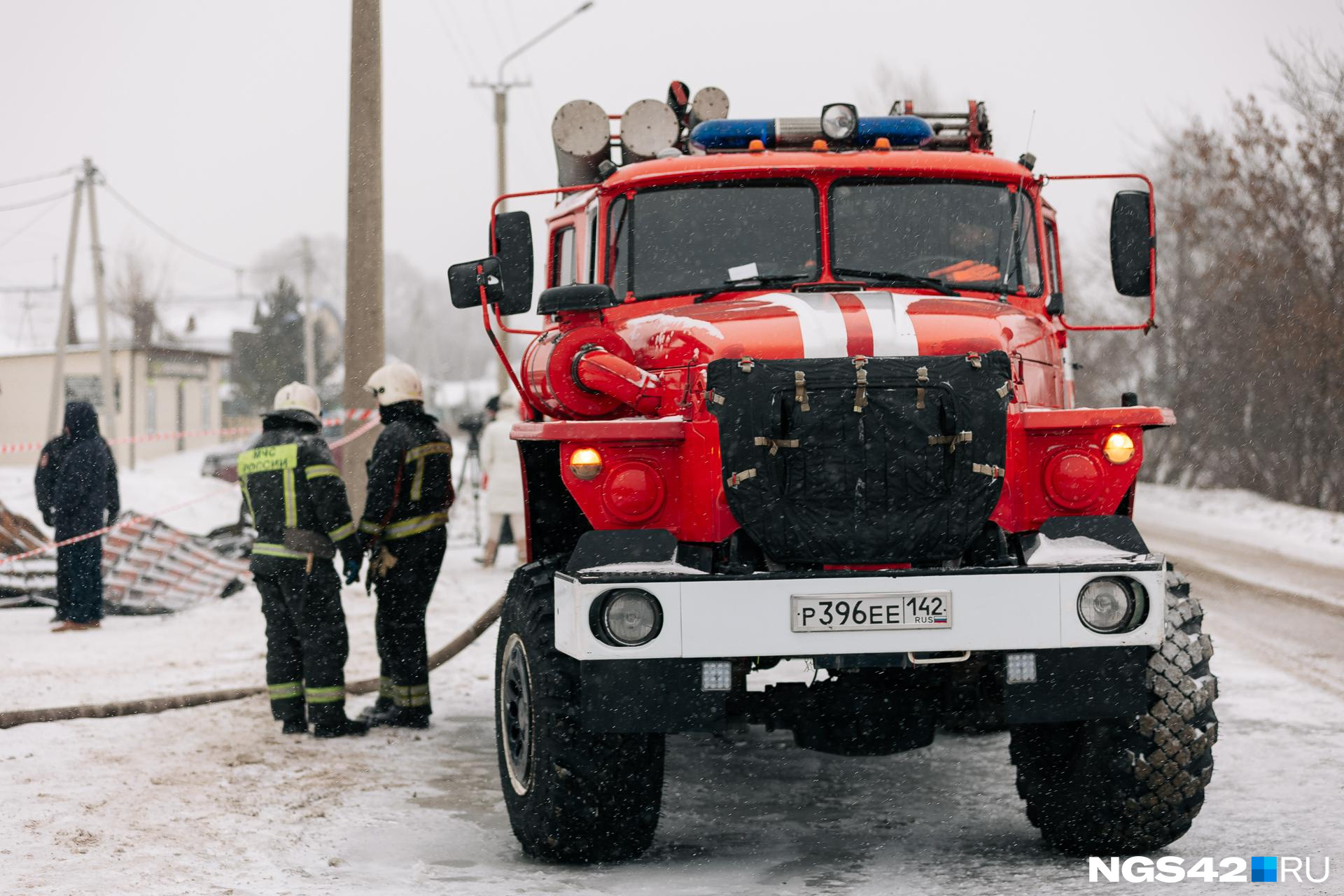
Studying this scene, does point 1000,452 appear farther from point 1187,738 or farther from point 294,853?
point 294,853

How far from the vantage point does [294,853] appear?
5.30 m

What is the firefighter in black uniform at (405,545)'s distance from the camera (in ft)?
25.4

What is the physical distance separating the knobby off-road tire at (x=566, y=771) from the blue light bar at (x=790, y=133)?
230cm

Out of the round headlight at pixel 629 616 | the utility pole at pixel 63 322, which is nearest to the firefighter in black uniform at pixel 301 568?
the round headlight at pixel 629 616

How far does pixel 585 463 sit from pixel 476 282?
1520mm

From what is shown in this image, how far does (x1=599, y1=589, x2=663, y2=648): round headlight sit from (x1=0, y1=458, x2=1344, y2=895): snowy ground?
81cm

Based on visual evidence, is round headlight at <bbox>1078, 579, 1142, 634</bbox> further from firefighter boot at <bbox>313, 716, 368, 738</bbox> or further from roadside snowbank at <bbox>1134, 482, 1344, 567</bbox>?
roadside snowbank at <bbox>1134, 482, 1344, 567</bbox>

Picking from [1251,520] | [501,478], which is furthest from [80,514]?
[1251,520]

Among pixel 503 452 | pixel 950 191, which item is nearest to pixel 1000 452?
pixel 950 191

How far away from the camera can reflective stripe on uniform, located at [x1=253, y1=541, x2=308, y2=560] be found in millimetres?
7570

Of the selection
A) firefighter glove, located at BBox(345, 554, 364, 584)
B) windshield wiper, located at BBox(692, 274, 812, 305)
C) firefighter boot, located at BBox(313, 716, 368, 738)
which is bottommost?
firefighter boot, located at BBox(313, 716, 368, 738)

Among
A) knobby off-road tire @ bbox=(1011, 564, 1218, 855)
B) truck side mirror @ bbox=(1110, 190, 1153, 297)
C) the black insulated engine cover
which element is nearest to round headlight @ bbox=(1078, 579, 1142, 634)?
knobby off-road tire @ bbox=(1011, 564, 1218, 855)

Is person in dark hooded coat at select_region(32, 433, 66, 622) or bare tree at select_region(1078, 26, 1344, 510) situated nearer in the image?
person in dark hooded coat at select_region(32, 433, 66, 622)

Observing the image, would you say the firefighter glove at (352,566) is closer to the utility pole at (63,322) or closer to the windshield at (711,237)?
the windshield at (711,237)
